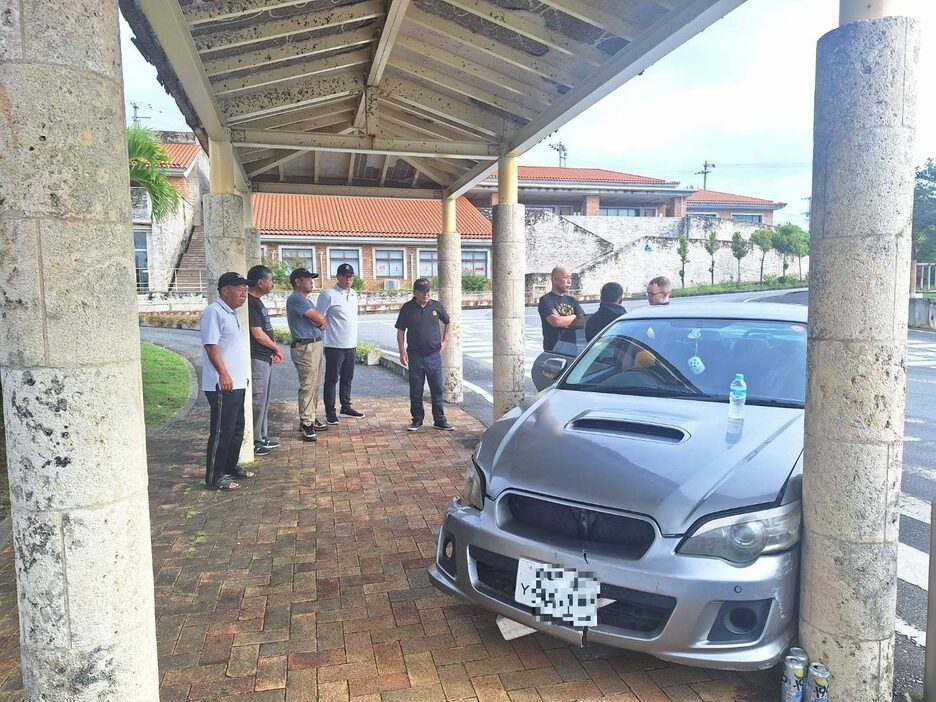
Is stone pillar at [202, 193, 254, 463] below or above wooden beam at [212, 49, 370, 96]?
below

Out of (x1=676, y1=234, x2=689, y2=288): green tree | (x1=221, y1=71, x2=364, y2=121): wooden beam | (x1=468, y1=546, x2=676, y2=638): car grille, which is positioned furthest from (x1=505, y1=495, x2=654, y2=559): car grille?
(x1=676, y1=234, x2=689, y2=288): green tree

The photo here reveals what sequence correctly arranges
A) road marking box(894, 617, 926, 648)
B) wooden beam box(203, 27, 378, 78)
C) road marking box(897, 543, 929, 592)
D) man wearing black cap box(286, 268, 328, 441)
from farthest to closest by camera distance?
man wearing black cap box(286, 268, 328, 441) → wooden beam box(203, 27, 378, 78) → road marking box(897, 543, 929, 592) → road marking box(894, 617, 926, 648)

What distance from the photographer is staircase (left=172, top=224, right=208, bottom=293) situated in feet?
91.1

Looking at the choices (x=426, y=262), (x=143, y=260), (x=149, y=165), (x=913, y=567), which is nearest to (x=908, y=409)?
(x=913, y=567)

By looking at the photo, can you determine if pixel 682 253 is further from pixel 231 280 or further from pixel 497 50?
pixel 231 280

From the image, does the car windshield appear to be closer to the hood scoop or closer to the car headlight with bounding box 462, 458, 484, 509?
the hood scoop

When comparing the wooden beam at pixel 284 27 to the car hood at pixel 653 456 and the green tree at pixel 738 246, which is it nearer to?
the car hood at pixel 653 456

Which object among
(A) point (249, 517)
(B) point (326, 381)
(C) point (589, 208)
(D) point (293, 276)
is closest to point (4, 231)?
(A) point (249, 517)

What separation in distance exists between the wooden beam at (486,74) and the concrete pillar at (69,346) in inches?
155

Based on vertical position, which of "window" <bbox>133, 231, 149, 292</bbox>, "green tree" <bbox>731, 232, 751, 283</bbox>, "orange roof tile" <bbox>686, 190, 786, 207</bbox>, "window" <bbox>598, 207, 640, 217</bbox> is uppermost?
"orange roof tile" <bbox>686, 190, 786, 207</bbox>

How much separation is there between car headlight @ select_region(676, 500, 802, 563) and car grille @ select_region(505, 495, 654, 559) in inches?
7.2

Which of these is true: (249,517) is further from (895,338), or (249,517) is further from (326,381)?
(895,338)

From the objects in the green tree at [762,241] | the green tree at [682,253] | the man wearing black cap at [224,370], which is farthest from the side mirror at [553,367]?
the green tree at [762,241]

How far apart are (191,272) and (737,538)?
2950cm
